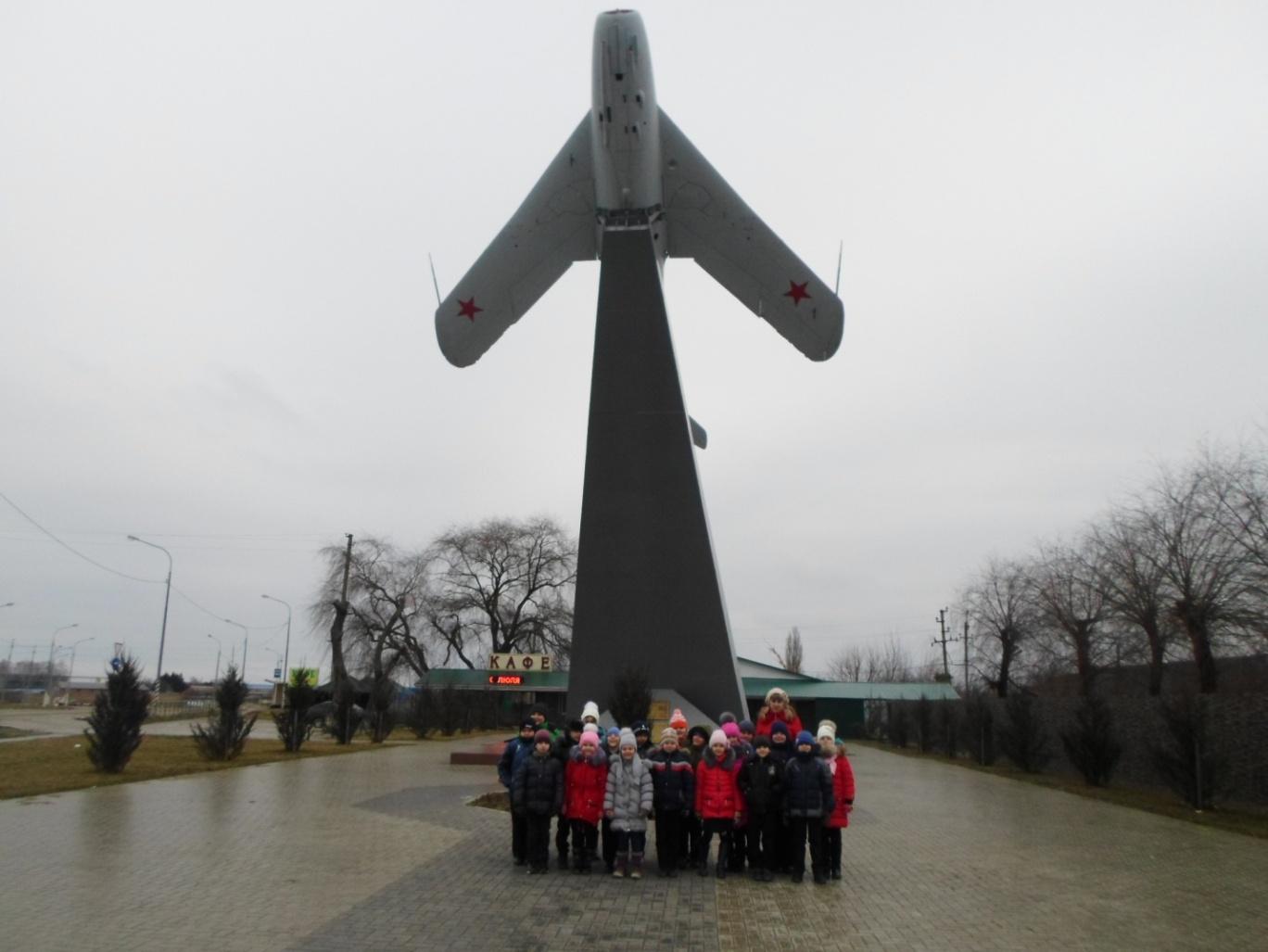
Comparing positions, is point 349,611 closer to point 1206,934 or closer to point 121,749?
point 121,749

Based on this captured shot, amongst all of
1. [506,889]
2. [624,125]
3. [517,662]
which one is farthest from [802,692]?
[506,889]

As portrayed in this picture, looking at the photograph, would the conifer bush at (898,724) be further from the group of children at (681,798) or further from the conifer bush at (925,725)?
the group of children at (681,798)

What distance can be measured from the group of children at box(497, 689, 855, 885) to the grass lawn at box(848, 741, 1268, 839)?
7.02 metres

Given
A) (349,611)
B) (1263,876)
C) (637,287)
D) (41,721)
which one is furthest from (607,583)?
(349,611)

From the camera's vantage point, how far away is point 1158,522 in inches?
964

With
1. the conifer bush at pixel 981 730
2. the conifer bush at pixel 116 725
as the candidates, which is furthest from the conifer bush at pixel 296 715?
the conifer bush at pixel 981 730

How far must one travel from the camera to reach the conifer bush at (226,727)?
1719 centimetres

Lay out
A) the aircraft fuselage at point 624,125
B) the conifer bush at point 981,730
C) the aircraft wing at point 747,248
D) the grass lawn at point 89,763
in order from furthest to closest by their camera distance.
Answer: the conifer bush at point 981,730 < the aircraft wing at point 747,248 < the grass lawn at point 89,763 < the aircraft fuselage at point 624,125

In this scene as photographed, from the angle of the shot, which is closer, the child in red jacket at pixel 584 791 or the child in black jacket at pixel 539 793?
the child in black jacket at pixel 539 793

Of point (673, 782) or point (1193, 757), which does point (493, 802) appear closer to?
point (673, 782)

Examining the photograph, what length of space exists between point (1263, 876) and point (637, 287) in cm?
1099

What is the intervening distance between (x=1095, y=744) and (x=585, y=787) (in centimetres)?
1396

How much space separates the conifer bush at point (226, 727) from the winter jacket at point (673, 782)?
39.5ft

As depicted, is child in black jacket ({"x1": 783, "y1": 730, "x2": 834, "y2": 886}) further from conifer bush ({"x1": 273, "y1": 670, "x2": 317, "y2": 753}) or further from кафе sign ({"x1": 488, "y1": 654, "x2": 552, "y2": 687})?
кафе sign ({"x1": 488, "y1": 654, "x2": 552, "y2": 687})
